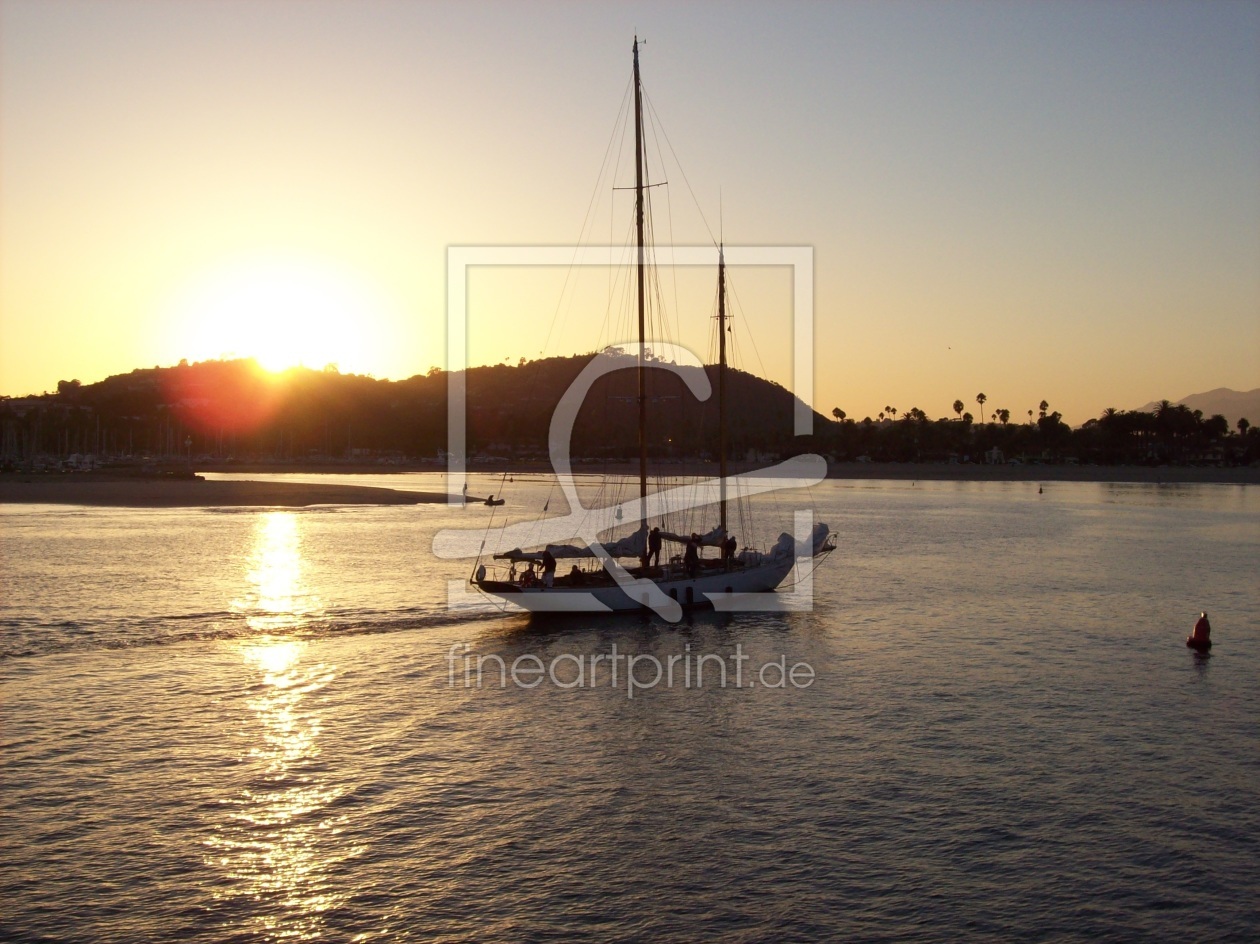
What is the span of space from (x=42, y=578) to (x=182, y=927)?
34.4m

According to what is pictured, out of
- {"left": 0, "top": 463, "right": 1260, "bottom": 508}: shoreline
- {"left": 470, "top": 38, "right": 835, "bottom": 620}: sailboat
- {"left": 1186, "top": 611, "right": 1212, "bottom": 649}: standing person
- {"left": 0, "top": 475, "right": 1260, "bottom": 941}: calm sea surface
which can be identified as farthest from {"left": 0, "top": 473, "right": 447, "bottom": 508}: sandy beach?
{"left": 1186, "top": 611, "right": 1212, "bottom": 649}: standing person

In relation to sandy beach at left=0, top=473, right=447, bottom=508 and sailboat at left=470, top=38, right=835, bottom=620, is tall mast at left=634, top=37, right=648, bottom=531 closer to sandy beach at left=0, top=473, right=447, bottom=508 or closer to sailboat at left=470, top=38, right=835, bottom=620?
sailboat at left=470, top=38, right=835, bottom=620

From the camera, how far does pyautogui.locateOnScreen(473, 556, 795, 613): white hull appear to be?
111ft

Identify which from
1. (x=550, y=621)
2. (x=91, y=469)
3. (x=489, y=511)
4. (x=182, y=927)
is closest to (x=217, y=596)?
(x=550, y=621)

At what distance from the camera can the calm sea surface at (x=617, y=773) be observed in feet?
43.3

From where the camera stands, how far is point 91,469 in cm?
14625

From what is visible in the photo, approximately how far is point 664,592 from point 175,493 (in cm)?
8563

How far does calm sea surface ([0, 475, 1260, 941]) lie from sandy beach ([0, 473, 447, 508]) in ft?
200

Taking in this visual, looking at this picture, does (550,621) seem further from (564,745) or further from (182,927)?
(182,927)

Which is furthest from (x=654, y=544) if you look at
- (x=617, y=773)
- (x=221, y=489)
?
(x=221, y=489)

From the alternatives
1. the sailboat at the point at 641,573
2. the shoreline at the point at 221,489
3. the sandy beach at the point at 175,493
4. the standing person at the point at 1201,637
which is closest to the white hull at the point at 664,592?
the sailboat at the point at 641,573

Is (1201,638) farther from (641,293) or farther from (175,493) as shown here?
(175,493)

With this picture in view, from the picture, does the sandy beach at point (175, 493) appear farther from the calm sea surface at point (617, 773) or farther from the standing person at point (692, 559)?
the standing person at point (692, 559)

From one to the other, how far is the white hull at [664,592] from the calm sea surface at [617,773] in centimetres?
98
